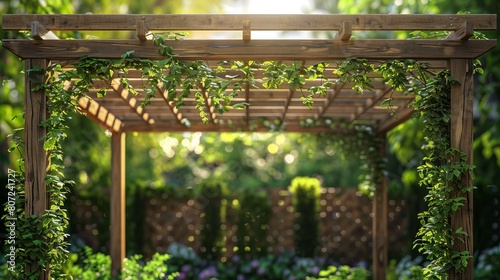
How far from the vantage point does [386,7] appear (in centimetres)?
1059

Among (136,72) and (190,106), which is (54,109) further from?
(190,106)

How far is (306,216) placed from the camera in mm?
8812

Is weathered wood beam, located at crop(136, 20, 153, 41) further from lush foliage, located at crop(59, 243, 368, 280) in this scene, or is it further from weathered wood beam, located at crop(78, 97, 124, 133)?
lush foliage, located at crop(59, 243, 368, 280)

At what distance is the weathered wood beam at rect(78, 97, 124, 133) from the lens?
17.2 feet

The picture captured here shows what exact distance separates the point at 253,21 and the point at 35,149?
147cm

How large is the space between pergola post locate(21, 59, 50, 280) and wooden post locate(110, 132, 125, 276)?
2992mm

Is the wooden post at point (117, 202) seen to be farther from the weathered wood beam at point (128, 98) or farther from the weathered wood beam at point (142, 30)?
the weathered wood beam at point (142, 30)

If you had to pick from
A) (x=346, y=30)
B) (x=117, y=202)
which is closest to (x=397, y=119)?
(x=346, y=30)

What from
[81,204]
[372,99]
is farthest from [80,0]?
[372,99]

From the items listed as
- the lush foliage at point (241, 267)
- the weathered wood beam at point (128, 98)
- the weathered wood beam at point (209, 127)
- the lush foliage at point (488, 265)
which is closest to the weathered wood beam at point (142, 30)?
the weathered wood beam at point (128, 98)

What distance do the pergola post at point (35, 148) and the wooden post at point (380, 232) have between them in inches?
163

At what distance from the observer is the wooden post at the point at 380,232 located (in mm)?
6938

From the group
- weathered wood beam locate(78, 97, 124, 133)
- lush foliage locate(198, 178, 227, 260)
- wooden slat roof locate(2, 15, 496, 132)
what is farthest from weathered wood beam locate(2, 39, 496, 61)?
lush foliage locate(198, 178, 227, 260)

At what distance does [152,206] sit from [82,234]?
3.43ft
